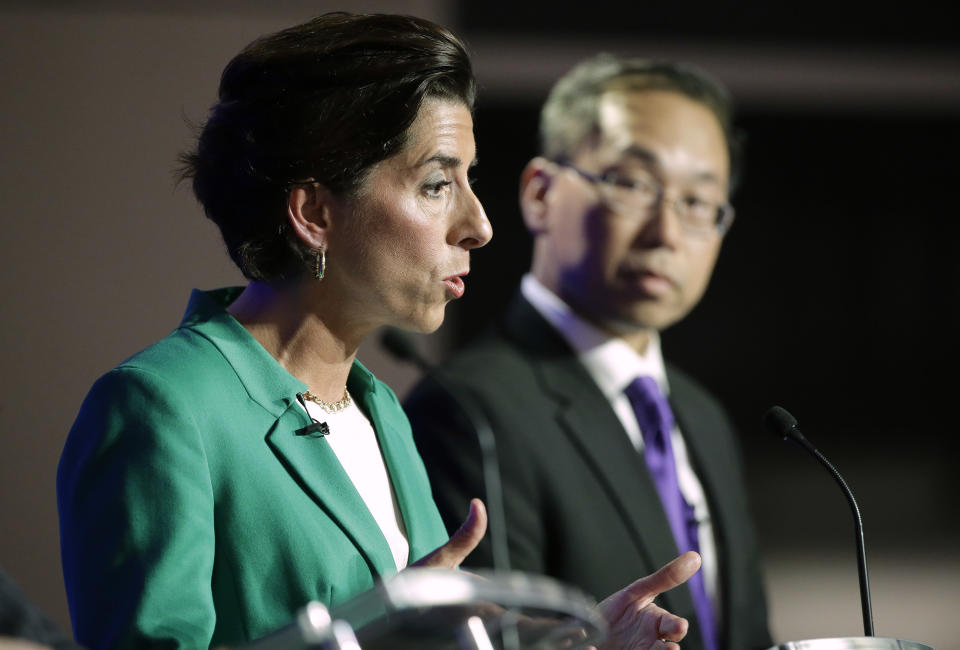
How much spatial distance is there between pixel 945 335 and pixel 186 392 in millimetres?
4395

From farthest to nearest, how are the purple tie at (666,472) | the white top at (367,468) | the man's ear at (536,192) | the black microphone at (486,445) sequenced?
1. the man's ear at (536,192)
2. the purple tie at (666,472)
3. the black microphone at (486,445)
4. the white top at (367,468)

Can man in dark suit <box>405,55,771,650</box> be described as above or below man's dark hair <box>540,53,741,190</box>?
below

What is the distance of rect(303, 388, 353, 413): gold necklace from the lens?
150 cm

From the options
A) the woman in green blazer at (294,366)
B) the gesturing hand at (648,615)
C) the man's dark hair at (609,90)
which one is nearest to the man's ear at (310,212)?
the woman in green blazer at (294,366)

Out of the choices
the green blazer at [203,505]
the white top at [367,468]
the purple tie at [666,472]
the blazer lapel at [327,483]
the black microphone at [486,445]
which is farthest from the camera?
the purple tie at [666,472]

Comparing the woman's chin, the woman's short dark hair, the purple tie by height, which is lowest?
the purple tie

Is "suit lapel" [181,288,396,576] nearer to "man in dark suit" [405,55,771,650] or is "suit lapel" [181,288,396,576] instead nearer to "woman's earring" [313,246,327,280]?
"woman's earring" [313,246,327,280]

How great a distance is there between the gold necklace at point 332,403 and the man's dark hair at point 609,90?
122cm

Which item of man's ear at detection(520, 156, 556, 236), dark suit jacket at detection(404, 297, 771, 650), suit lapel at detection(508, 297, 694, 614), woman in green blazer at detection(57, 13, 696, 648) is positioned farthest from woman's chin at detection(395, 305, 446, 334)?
man's ear at detection(520, 156, 556, 236)

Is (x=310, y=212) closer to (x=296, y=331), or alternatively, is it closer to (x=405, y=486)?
(x=296, y=331)


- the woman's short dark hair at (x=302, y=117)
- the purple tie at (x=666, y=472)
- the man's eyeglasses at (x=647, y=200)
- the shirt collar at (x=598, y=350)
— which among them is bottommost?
the purple tie at (x=666, y=472)

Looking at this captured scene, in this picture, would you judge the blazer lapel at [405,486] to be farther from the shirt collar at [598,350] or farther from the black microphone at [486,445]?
the shirt collar at [598,350]

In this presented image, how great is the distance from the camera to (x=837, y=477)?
5.38 feet

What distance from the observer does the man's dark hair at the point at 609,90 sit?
8.58ft
